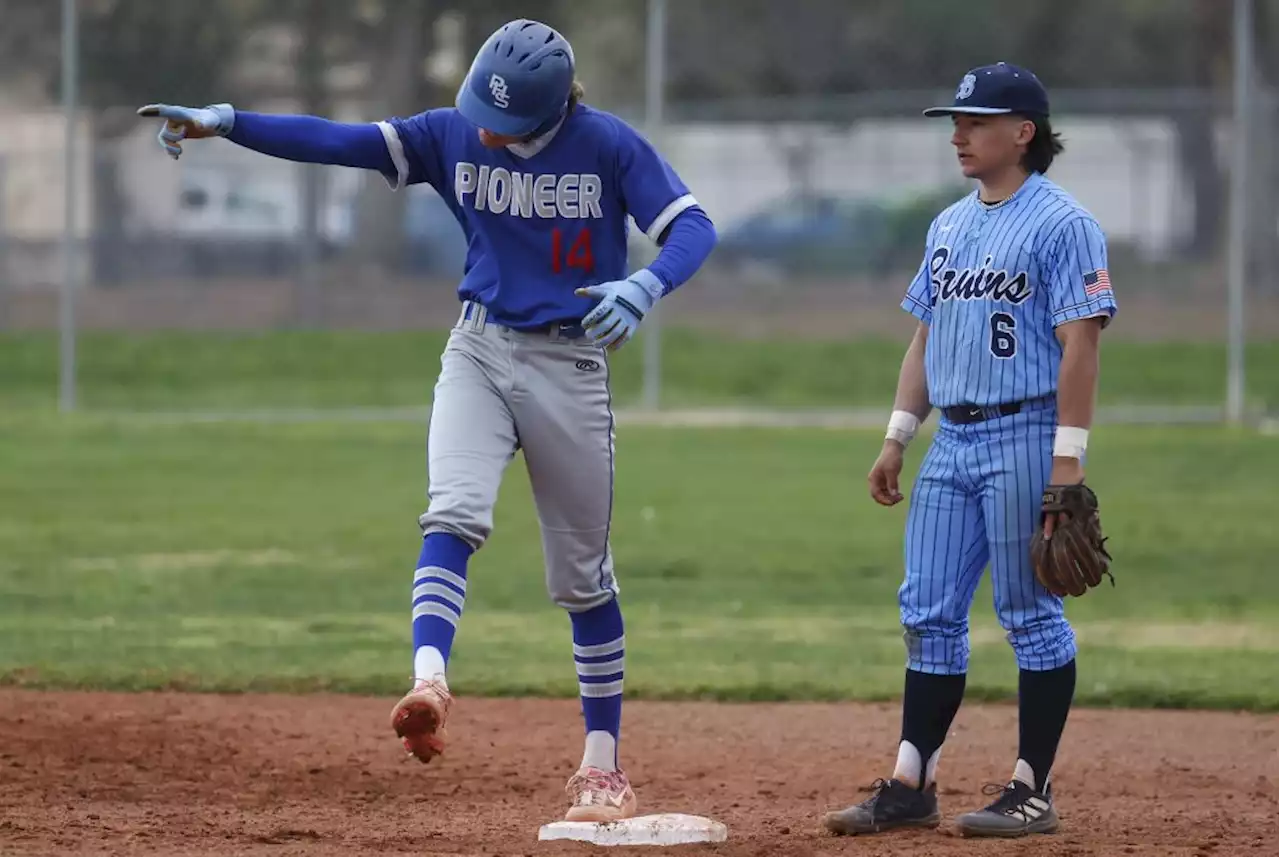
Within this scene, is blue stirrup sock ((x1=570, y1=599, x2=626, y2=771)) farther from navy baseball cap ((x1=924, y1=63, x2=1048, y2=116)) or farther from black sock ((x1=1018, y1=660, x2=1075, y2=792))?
navy baseball cap ((x1=924, y1=63, x2=1048, y2=116))

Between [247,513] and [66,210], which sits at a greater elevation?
[66,210]

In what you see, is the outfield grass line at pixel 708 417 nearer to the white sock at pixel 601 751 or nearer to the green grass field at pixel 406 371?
the green grass field at pixel 406 371

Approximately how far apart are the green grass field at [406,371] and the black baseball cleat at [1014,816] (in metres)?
12.1

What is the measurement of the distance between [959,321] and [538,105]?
116 cm

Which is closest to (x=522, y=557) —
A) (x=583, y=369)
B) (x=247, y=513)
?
(x=247, y=513)

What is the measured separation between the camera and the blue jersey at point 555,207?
16.8ft

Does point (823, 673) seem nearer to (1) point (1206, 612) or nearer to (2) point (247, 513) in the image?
(1) point (1206, 612)

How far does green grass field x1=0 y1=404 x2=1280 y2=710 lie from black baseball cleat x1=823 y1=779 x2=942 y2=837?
2.45 meters

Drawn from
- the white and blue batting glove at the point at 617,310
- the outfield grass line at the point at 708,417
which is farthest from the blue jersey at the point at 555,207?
the outfield grass line at the point at 708,417

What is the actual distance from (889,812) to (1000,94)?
1806mm

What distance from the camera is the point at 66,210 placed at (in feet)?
49.7

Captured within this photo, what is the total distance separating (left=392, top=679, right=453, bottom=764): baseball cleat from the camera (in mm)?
4531

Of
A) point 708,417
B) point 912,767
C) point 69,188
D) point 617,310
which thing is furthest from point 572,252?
point 708,417

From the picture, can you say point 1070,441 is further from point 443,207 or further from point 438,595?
point 443,207
